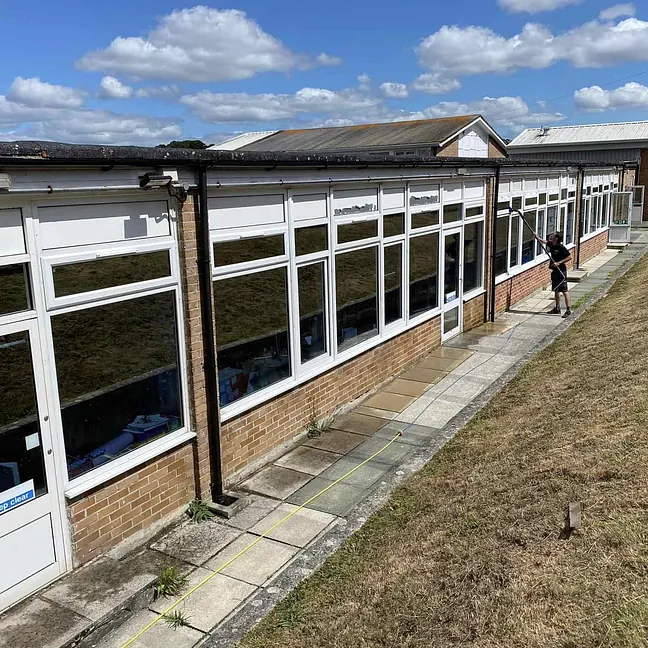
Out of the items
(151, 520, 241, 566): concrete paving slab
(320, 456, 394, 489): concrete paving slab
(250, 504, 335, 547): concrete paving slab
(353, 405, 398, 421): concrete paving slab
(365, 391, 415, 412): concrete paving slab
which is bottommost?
(151, 520, 241, 566): concrete paving slab

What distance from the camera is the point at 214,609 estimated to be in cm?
441

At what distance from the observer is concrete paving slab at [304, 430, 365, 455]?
23.2 feet

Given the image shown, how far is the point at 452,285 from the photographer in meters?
11.3

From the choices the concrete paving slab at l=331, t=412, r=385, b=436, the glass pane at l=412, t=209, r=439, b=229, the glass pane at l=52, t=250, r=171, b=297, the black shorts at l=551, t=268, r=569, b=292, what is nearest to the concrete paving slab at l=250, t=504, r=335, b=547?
the concrete paving slab at l=331, t=412, r=385, b=436

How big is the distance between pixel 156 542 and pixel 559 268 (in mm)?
10147

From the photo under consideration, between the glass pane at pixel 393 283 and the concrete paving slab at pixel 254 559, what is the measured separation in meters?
4.58

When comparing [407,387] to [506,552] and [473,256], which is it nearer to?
[473,256]

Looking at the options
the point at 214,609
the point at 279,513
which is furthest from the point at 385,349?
the point at 214,609

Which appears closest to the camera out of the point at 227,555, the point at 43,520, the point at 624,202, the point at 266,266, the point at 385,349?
the point at 43,520

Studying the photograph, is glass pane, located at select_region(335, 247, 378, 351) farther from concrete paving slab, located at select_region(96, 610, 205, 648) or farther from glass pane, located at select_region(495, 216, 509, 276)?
glass pane, located at select_region(495, 216, 509, 276)

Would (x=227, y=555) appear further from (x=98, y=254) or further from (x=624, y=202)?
(x=624, y=202)

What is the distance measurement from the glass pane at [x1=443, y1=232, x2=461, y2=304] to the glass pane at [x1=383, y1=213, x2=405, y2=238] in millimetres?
1771

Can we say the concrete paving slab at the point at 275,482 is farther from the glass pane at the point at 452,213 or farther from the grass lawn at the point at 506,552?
the glass pane at the point at 452,213

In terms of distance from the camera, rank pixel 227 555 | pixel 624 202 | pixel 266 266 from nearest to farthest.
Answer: pixel 227 555
pixel 266 266
pixel 624 202
